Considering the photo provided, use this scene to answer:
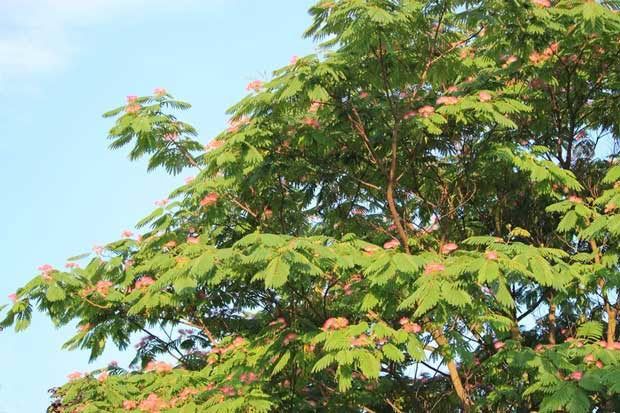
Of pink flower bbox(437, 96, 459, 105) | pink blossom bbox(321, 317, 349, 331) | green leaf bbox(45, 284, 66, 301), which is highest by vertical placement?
pink flower bbox(437, 96, 459, 105)

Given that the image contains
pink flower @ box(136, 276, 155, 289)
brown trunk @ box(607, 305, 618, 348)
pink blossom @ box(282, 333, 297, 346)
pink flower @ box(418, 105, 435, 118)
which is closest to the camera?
pink blossom @ box(282, 333, 297, 346)

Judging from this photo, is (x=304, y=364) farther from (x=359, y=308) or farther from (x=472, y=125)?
(x=472, y=125)

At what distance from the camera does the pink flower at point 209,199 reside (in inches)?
414

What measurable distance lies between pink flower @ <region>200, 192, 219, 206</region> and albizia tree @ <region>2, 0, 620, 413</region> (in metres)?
0.04

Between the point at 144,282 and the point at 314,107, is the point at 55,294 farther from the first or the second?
the point at 314,107

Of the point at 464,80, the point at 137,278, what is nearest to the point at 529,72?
the point at 464,80

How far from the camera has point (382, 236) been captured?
11.0 metres

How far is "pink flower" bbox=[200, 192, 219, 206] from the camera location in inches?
414

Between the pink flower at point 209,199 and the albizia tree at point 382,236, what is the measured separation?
0.04m

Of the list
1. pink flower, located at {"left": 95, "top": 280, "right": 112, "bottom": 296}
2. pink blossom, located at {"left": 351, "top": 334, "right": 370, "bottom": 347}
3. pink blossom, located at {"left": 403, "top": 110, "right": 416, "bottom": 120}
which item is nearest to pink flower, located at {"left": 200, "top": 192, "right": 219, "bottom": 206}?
pink flower, located at {"left": 95, "top": 280, "right": 112, "bottom": 296}

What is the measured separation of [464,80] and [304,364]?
4434mm

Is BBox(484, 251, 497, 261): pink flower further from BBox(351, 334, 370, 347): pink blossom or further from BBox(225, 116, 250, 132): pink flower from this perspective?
BBox(225, 116, 250, 132): pink flower

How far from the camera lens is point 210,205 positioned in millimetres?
10617

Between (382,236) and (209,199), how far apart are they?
246cm
